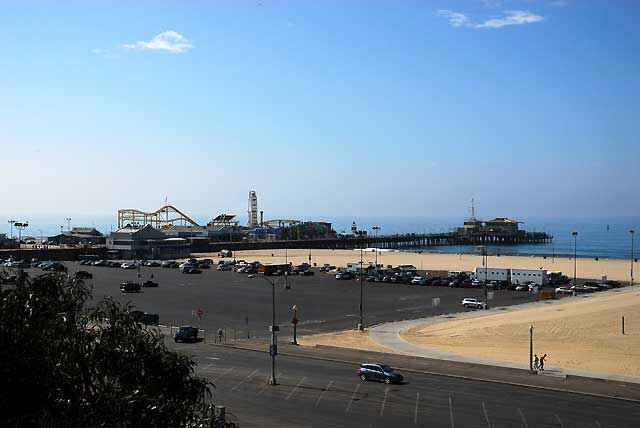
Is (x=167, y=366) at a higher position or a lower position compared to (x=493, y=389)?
higher

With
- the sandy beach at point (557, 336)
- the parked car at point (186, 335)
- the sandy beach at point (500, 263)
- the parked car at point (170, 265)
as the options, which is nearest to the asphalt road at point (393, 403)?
the sandy beach at point (557, 336)

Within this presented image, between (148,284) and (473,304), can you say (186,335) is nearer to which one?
(473,304)

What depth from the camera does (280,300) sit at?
7012 centimetres

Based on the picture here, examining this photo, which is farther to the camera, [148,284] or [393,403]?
[148,284]

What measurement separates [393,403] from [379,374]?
12.8 ft

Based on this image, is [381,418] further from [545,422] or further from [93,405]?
[93,405]

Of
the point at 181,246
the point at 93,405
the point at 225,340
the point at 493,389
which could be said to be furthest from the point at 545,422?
the point at 181,246

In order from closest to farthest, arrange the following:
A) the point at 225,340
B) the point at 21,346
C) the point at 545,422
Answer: the point at 21,346
the point at 545,422
the point at 225,340

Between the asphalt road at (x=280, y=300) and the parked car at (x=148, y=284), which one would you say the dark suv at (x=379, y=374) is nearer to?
the asphalt road at (x=280, y=300)

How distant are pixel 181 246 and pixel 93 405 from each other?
439 ft

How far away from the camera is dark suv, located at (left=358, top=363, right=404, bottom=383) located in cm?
3244

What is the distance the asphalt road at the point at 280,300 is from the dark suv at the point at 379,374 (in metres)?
16.9

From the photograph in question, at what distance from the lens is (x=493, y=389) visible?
3155cm

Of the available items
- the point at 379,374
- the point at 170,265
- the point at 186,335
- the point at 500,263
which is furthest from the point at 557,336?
the point at 170,265
